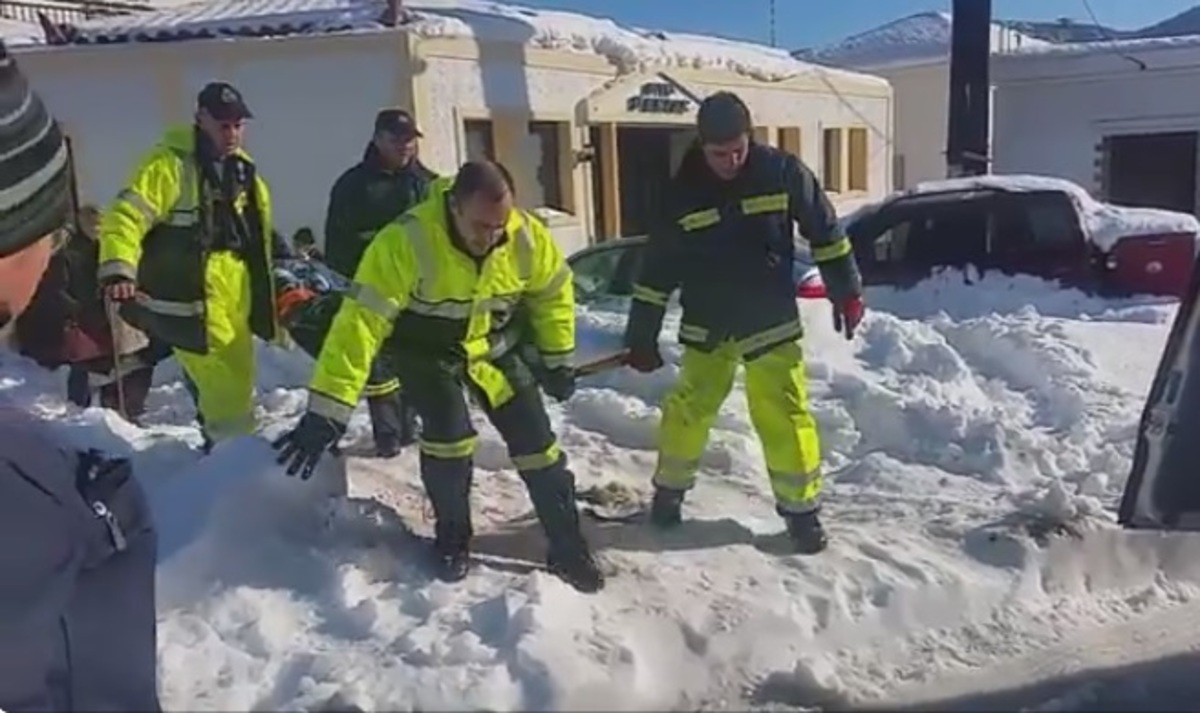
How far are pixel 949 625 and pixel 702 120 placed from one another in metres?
1.91

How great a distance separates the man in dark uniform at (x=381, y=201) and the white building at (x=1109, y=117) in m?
18.7

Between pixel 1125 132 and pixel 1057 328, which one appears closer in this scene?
pixel 1057 328

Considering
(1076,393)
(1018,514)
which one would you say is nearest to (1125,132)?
(1076,393)

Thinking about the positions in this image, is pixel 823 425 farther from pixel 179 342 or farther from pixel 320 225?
pixel 320 225

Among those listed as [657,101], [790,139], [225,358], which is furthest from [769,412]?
[790,139]

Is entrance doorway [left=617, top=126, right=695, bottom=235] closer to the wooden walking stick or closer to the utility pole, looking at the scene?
the utility pole

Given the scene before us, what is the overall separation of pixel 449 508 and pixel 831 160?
61.8 ft

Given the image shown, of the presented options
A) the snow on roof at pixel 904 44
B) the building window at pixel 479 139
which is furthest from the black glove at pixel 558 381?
the snow on roof at pixel 904 44

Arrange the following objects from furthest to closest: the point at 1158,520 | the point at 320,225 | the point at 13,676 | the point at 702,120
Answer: the point at 320,225
the point at 702,120
the point at 1158,520
the point at 13,676

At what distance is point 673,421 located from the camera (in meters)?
4.92

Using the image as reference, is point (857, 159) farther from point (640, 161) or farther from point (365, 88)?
point (365, 88)

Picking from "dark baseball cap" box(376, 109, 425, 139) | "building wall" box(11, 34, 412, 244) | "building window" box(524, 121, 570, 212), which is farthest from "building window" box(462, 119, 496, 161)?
"dark baseball cap" box(376, 109, 425, 139)

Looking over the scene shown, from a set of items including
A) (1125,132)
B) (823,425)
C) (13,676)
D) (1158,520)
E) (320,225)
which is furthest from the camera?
(1125,132)

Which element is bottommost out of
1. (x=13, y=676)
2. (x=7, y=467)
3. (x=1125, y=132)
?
(x=1125, y=132)
